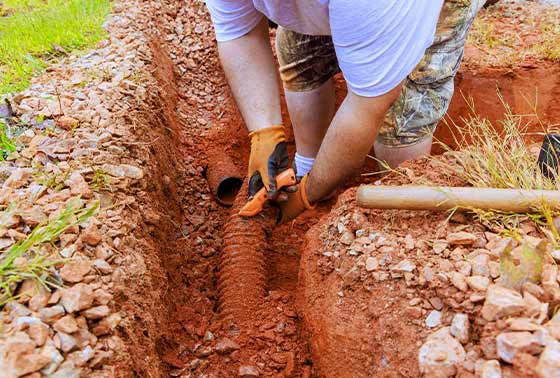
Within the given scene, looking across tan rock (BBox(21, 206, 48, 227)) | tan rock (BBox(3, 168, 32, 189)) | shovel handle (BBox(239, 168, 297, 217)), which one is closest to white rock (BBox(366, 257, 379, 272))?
shovel handle (BBox(239, 168, 297, 217))

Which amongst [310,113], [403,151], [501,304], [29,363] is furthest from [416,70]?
[29,363]

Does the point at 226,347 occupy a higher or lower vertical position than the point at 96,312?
lower

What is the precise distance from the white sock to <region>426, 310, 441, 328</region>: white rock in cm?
142

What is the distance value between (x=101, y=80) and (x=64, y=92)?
20 centimetres

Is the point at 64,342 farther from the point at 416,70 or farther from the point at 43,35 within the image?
the point at 43,35

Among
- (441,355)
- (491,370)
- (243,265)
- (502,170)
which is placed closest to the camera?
(491,370)

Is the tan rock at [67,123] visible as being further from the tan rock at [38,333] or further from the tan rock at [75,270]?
the tan rock at [38,333]

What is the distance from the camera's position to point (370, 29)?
5.41 ft

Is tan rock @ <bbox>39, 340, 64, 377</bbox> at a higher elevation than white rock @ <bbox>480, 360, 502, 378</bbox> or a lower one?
higher

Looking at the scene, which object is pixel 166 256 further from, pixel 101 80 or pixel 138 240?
pixel 101 80

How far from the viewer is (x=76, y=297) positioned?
1.42 m

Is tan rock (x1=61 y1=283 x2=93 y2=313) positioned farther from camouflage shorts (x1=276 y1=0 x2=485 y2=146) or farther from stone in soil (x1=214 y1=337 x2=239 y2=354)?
camouflage shorts (x1=276 y1=0 x2=485 y2=146)

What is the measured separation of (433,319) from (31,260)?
120cm

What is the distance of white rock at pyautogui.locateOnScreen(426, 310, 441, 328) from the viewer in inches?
56.7
